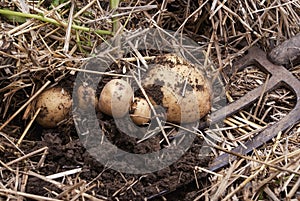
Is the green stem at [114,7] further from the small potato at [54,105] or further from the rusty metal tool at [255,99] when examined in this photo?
the rusty metal tool at [255,99]

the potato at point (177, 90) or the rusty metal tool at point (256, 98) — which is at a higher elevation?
the potato at point (177, 90)

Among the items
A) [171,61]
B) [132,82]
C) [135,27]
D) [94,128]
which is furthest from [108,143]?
[135,27]

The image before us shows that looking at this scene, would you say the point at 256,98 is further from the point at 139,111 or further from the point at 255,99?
the point at 139,111

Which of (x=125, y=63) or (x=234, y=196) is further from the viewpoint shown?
(x=125, y=63)

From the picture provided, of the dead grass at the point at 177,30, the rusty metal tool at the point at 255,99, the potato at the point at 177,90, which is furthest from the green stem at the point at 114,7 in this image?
the rusty metal tool at the point at 255,99

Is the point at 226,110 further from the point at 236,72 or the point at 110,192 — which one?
the point at 110,192

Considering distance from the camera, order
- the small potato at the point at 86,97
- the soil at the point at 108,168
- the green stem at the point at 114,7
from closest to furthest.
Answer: the soil at the point at 108,168, the small potato at the point at 86,97, the green stem at the point at 114,7

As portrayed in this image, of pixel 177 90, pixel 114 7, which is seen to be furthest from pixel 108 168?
pixel 114 7
